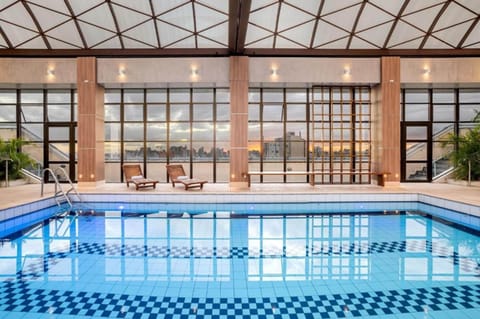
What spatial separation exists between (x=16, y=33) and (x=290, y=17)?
28.4 feet

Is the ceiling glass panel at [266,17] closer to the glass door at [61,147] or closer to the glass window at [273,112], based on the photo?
the glass window at [273,112]

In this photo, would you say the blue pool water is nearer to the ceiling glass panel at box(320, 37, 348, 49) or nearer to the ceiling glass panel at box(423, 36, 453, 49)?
the ceiling glass panel at box(320, 37, 348, 49)

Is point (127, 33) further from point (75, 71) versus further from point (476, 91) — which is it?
point (476, 91)

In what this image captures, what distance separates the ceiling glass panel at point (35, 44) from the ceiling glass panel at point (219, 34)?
17.3 feet

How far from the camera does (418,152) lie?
1259 cm

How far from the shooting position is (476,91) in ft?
41.1

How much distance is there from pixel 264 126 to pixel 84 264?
8.79 meters

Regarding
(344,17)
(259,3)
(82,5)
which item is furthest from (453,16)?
(82,5)

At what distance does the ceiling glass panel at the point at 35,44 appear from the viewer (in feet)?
34.0

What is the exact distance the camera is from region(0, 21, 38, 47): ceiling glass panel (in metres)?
9.86

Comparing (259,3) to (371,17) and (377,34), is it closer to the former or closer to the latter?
(371,17)

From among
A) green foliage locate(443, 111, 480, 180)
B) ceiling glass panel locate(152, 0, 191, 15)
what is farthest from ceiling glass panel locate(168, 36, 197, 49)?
green foliage locate(443, 111, 480, 180)

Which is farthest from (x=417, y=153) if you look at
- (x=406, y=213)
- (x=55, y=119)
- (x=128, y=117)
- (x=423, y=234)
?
(x=55, y=119)

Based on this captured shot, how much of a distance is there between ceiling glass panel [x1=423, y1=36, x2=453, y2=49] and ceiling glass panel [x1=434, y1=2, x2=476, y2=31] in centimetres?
48
